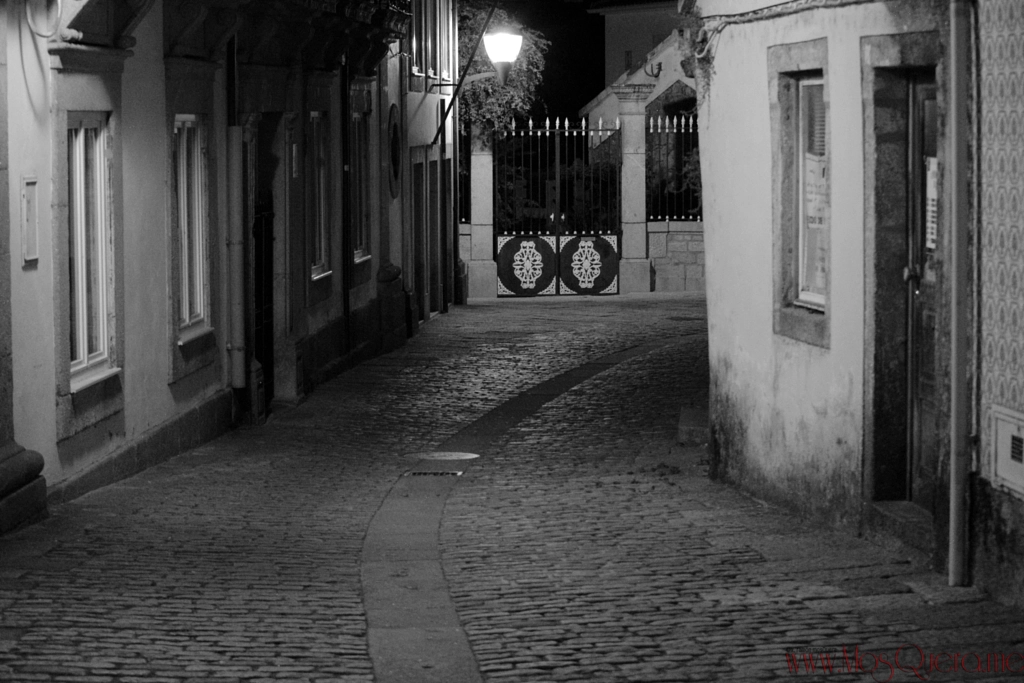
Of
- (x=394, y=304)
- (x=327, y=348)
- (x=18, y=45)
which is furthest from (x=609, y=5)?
(x=18, y=45)

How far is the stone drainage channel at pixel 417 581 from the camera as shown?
6.48 m

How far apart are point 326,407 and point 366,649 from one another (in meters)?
8.60

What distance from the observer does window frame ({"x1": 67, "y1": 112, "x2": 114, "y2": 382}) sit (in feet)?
34.0

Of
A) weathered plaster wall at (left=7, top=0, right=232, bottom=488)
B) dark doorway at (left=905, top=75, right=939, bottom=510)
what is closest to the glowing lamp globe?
weathered plaster wall at (left=7, top=0, right=232, bottom=488)

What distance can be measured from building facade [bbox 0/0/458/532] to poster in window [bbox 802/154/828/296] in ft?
13.9

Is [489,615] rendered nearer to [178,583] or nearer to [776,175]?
[178,583]

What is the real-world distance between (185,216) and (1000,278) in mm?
7307

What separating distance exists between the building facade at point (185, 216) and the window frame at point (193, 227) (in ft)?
0.07

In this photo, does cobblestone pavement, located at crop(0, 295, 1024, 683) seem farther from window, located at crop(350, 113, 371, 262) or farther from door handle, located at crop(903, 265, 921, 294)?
window, located at crop(350, 113, 371, 262)

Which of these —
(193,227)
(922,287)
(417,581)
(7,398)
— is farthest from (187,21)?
(922,287)

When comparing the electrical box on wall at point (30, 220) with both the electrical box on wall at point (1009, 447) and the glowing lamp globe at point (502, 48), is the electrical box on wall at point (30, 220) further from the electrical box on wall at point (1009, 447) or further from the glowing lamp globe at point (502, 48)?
the glowing lamp globe at point (502, 48)

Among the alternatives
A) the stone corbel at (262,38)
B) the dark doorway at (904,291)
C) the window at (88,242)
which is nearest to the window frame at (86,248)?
the window at (88,242)

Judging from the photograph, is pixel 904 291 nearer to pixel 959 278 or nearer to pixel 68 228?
pixel 959 278

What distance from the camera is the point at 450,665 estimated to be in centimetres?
647
